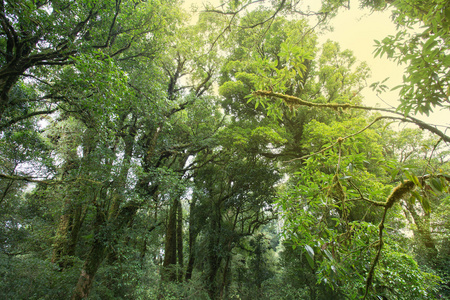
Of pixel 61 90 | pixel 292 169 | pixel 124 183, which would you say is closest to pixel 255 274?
pixel 292 169

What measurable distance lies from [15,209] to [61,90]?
7209 mm

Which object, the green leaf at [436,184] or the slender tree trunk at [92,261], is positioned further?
the slender tree trunk at [92,261]

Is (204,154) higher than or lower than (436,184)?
higher

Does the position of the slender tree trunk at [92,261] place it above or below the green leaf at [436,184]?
below

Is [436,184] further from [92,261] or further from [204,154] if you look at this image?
[204,154]

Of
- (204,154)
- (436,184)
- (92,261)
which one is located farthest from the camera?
(204,154)

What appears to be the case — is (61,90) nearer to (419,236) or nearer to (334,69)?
(334,69)

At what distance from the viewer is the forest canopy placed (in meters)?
1.14

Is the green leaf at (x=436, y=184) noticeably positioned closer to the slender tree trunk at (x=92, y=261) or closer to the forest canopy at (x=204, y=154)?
the forest canopy at (x=204, y=154)

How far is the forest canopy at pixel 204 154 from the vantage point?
114cm

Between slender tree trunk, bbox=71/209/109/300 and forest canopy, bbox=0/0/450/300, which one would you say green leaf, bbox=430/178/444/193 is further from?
slender tree trunk, bbox=71/209/109/300

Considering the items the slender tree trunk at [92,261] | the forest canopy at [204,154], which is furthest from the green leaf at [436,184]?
the slender tree trunk at [92,261]

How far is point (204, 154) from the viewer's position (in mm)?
8977

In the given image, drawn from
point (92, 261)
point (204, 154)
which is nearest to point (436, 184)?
point (92, 261)
